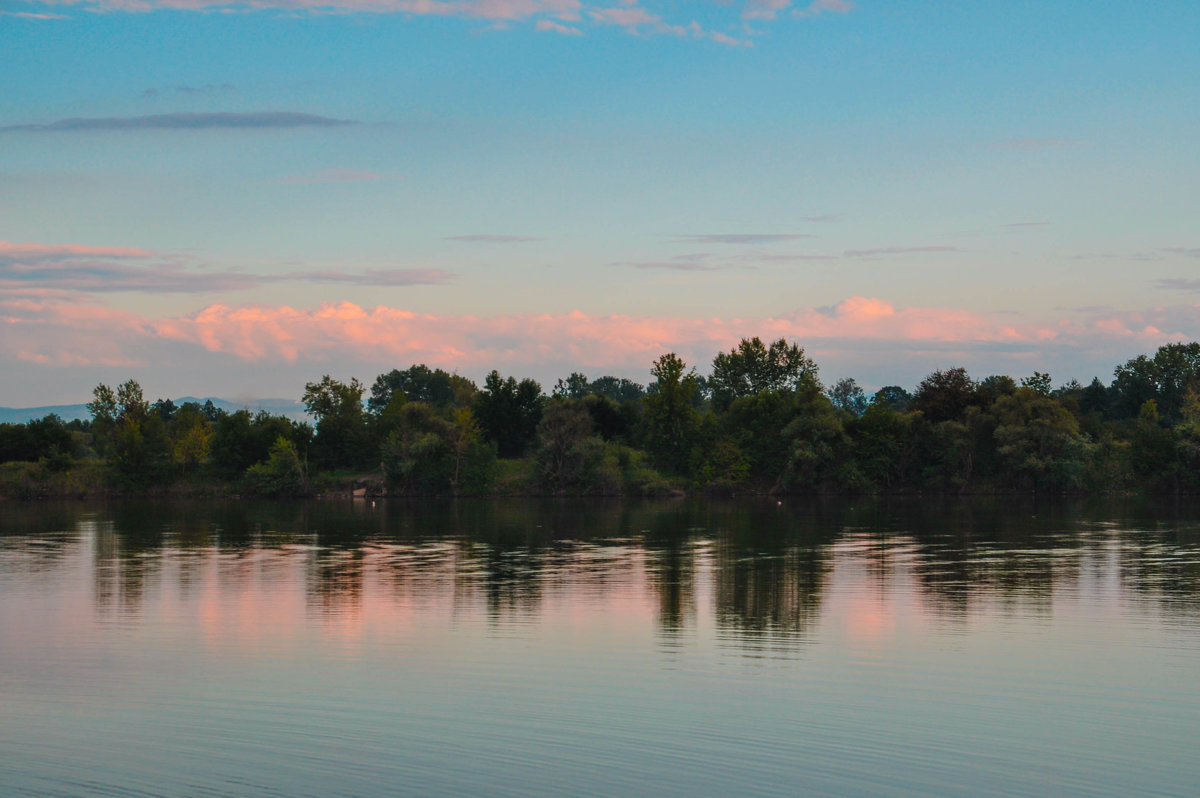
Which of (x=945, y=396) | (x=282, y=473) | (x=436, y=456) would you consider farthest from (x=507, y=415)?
(x=945, y=396)

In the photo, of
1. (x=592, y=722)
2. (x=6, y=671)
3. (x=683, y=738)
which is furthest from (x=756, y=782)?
(x=6, y=671)

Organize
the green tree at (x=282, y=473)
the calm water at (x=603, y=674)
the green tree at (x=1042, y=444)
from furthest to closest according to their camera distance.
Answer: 1. the green tree at (x=282, y=473)
2. the green tree at (x=1042, y=444)
3. the calm water at (x=603, y=674)

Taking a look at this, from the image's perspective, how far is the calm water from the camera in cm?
1168

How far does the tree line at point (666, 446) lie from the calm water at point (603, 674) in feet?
154

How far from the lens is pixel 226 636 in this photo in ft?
66.0

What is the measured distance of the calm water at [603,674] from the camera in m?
11.7

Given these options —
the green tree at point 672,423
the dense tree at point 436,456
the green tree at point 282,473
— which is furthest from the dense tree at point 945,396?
the green tree at point 282,473

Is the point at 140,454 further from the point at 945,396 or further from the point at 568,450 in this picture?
the point at 945,396

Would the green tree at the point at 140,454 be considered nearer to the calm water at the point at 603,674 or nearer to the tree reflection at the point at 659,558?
the tree reflection at the point at 659,558

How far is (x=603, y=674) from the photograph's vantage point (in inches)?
650

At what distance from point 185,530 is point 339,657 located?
3487cm

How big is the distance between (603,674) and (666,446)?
239 feet

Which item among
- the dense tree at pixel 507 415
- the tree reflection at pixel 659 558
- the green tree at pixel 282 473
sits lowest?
the tree reflection at pixel 659 558

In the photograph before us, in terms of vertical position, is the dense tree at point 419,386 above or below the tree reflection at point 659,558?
above
